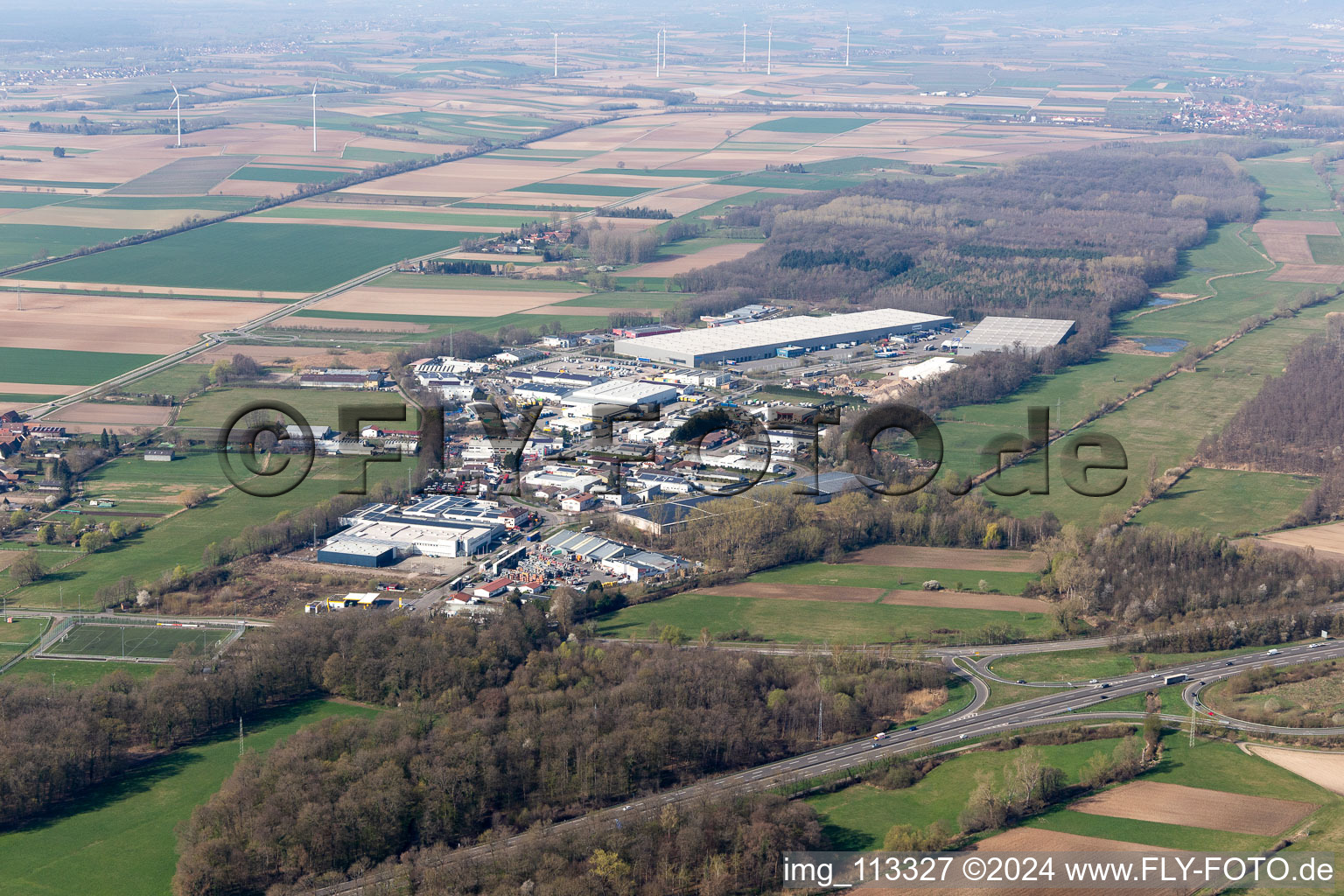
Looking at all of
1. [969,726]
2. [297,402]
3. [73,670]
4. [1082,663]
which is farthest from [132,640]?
[1082,663]

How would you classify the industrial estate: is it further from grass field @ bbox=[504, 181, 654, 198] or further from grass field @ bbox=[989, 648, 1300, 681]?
grass field @ bbox=[504, 181, 654, 198]

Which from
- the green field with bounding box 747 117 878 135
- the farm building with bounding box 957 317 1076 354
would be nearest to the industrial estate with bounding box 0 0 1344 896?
the farm building with bounding box 957 317 1076 354

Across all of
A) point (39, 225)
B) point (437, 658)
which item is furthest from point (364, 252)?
point (437, 658)

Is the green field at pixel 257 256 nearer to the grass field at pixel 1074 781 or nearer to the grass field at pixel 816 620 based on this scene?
the grass field at pixel 816 620

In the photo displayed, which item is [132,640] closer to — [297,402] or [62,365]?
[297,402]

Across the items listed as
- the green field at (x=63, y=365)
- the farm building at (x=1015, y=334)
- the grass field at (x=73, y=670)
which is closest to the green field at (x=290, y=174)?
the green field at (x=63, y=365)

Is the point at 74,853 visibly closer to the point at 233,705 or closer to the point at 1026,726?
the point at 233,705
